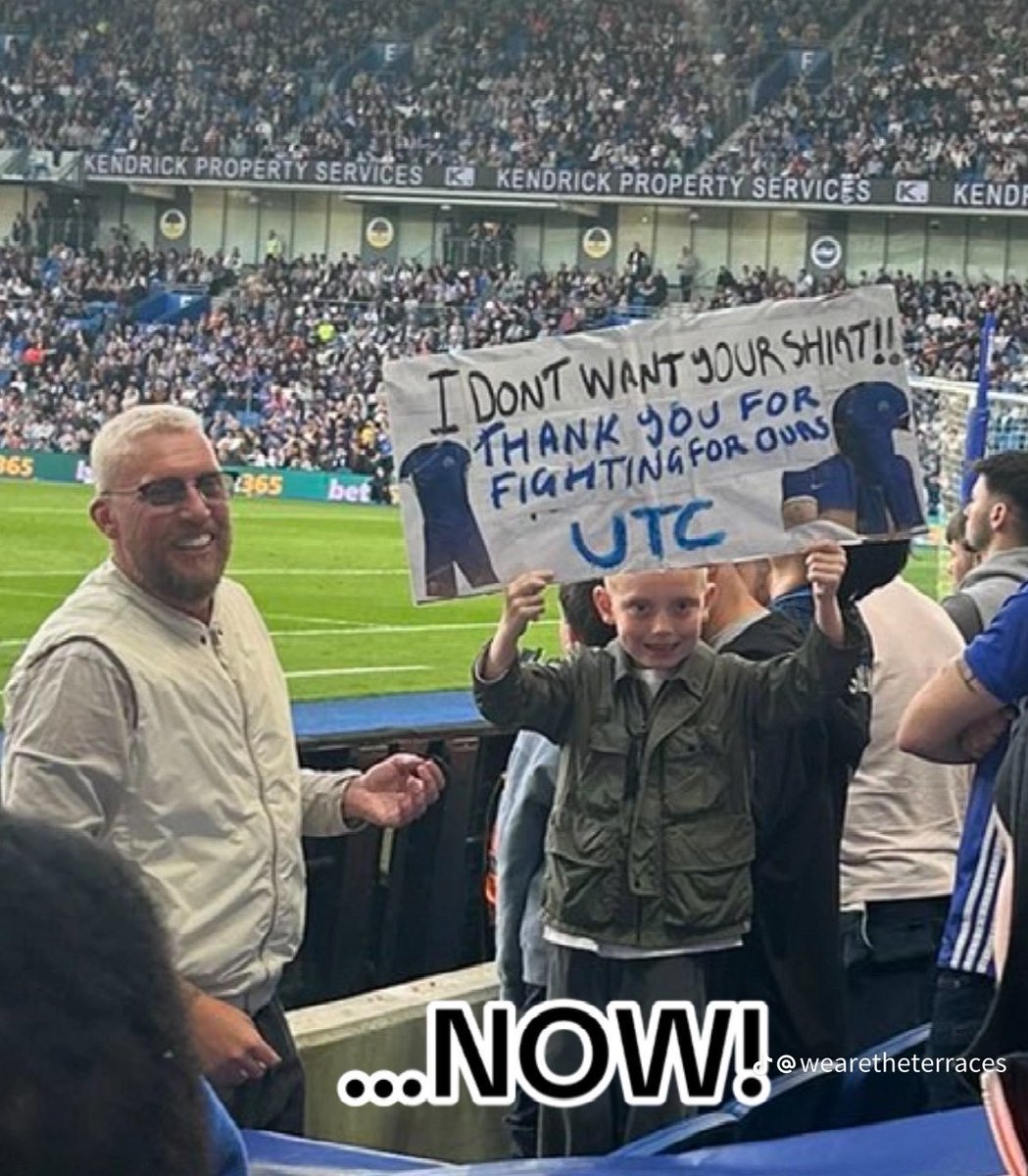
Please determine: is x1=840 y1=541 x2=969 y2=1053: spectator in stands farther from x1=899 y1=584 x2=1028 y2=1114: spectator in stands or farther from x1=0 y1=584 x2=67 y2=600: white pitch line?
x1=0 y1=584 x2=67 y2=600: white pitch line

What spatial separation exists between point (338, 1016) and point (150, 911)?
324 centimetres

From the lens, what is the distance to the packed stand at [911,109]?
45438 millimetres

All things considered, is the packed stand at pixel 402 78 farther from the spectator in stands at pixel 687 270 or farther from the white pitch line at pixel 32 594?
the white pitch line at pixel 32 594

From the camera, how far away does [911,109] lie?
4703cm

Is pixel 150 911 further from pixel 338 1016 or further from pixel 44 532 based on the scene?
pixel 44 532

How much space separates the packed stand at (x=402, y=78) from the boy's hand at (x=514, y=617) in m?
44.3

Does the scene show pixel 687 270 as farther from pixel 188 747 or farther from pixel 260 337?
pixel 188 747

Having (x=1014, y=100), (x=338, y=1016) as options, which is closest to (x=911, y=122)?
(x=1014, y=100)

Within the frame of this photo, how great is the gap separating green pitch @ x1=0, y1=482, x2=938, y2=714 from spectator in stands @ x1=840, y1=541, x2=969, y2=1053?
1020 centimetres

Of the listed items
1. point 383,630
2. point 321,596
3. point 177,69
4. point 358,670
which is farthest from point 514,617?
point 177,69

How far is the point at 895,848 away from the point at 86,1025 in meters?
3.46

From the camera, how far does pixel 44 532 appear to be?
25875 mm

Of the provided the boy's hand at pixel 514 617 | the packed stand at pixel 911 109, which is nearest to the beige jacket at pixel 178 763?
the boy's hand at pixel 514 617

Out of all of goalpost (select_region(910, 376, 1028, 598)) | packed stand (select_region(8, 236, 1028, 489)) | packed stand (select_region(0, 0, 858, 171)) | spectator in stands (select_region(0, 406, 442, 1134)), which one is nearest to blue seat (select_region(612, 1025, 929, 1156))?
spectator in stands (select_region(0, 406, 442, 1134))
